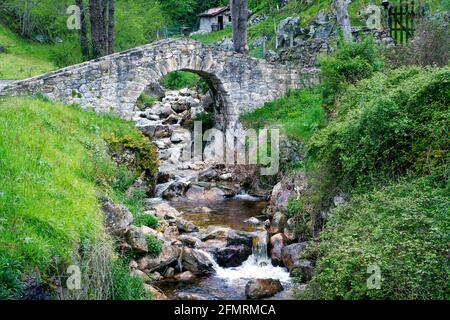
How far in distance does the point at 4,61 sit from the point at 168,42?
50.1 feet

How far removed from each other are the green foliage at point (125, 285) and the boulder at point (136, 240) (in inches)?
56.5

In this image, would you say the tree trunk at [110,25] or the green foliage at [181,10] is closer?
the tree trunk at [110,25]

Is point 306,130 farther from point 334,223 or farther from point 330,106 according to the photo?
point 334,223

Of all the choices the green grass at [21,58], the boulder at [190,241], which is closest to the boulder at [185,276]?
the boulder at [190,241]

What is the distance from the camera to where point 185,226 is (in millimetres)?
14773

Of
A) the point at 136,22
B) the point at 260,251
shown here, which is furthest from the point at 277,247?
the point at 136,22

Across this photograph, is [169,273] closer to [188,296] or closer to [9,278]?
[188,296]

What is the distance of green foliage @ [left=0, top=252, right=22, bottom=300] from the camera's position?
22.9 feet

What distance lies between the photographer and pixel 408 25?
24484mm

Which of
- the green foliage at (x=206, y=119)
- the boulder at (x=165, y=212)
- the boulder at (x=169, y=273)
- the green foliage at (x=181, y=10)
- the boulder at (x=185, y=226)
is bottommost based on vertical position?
the boulder at (x=169, y=273)

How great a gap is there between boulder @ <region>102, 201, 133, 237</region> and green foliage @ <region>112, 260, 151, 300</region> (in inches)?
35.5

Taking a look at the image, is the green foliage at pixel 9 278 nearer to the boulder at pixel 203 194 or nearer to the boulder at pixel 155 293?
the boulder at pixel 155 293

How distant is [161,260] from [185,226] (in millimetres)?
2694

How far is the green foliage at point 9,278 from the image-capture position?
699 centimetres
